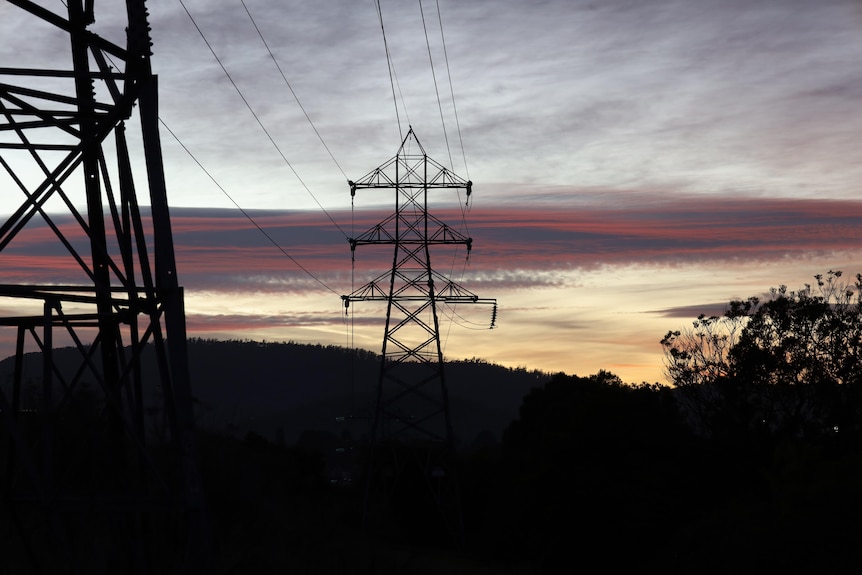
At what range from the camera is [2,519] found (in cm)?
1450

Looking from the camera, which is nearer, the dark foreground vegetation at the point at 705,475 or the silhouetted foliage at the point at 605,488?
the dark foreground vegetation at the point at 705,475

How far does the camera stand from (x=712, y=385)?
159 feet

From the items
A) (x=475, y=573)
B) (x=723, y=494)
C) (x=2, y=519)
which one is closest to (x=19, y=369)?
(x=2, y=519)

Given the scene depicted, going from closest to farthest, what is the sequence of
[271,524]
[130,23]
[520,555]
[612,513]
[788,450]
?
[130,23], [271,524], [788,450], [612,513], [520,555]

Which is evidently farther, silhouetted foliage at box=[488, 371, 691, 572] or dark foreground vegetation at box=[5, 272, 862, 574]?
silhouetted foliage at box=[488, 371, 691, 572]

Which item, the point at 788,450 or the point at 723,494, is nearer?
the point at 788,450

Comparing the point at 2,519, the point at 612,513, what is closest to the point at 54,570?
the point at 2,519

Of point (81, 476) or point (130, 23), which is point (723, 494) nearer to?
point (81, 476)

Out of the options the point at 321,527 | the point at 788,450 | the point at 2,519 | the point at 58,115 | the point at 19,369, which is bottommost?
the point at 788,450

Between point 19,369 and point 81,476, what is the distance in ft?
8.97

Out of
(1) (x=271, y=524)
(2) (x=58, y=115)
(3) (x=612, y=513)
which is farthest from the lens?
(3) (x=612, y=513)

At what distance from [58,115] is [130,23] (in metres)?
1.83

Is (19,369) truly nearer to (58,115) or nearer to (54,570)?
(58,115)

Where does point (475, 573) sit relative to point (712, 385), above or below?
below
